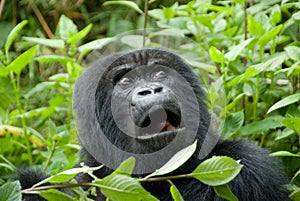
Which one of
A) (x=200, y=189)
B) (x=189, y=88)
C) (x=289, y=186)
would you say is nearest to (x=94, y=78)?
(x=189, y=88)

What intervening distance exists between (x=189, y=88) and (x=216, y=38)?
71cm

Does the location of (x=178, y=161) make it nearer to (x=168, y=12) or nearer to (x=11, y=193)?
(x=11, y=193)

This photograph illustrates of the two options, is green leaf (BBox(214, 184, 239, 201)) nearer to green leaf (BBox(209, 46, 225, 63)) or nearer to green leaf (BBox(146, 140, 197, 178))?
green leaf (BBox(146, 140, 197, 178))

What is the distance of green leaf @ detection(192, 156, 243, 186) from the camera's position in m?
2.00

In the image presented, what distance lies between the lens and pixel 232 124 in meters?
2.96

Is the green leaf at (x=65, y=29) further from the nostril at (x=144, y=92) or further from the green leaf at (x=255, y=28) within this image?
the nostril at (x=144, y=92)

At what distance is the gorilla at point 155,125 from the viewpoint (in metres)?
2.59

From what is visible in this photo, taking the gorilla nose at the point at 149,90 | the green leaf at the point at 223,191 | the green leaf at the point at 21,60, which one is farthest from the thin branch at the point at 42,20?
the green leaf at the point at 223,191

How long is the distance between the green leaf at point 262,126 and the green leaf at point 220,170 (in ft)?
3.29

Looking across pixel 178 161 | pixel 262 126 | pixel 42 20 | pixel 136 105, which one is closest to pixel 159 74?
pixel 136 105

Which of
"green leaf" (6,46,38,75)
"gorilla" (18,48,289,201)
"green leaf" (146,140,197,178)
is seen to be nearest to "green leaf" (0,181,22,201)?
"green leaf" (146,140,197,178)

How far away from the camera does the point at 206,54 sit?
3.39m

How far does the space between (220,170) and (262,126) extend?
1.05m

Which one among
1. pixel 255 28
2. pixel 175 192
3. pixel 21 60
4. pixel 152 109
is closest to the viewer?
pixel 175 192
